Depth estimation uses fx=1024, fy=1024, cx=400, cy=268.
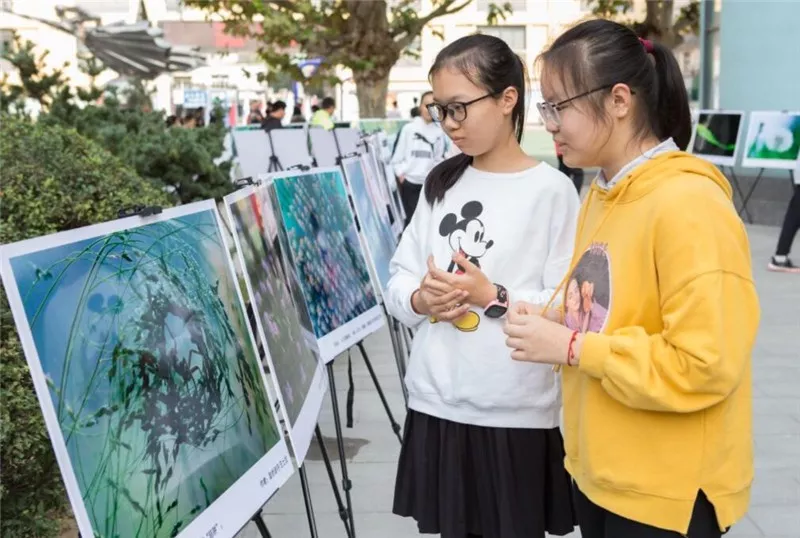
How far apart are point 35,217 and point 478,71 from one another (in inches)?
103

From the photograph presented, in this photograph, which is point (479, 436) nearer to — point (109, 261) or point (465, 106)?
point (465, 106)

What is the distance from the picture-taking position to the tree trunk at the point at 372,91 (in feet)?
78.9

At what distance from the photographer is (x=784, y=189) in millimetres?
13422

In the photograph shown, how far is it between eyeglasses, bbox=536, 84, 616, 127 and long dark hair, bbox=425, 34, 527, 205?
0.55m

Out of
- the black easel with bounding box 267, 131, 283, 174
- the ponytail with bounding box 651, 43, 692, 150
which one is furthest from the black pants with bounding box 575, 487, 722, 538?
the black easel with bounding box 267, 131, 283, 174

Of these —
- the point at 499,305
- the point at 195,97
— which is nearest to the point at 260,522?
the point at 499,305

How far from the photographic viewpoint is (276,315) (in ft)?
9.78

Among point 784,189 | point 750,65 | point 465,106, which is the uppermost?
point 465,106

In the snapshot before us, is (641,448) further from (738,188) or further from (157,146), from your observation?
(738,188)

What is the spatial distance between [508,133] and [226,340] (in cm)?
93

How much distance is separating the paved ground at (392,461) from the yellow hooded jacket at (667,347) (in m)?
2.22

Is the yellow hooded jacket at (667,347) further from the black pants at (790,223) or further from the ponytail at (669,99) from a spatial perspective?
the black pants at (790,223)

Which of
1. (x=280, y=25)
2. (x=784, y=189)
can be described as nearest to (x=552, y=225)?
(x=784, y=189)

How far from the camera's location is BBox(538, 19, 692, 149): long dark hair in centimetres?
201
